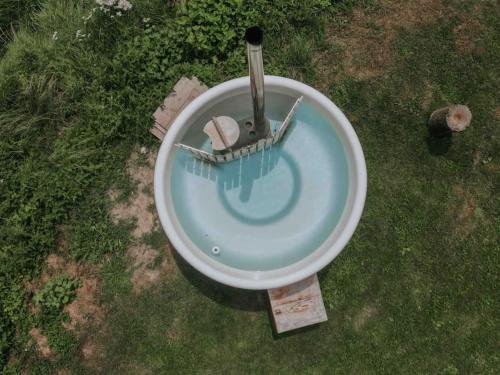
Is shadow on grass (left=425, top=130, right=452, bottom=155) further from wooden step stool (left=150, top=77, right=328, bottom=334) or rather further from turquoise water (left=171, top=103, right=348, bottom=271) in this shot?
wooden step stool (left=150, top=77, right=328, bottom=334)

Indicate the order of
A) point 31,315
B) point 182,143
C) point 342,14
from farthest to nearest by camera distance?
point 342,14
point 31,315
point 182,143

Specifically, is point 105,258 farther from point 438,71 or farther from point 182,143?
point 438,71

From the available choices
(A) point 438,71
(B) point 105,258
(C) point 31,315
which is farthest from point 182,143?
(A) point 438,71

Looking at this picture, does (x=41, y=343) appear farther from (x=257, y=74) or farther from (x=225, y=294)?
(x=257, y=74)

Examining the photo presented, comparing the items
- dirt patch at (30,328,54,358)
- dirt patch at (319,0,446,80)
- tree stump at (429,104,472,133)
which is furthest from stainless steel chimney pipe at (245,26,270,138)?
dirt patch at (30,328,54,358)

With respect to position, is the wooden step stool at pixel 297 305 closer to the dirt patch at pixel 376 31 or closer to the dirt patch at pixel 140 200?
the dirt patch at pixel 140 200

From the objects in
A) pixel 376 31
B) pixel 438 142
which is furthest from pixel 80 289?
pixel 376 31
